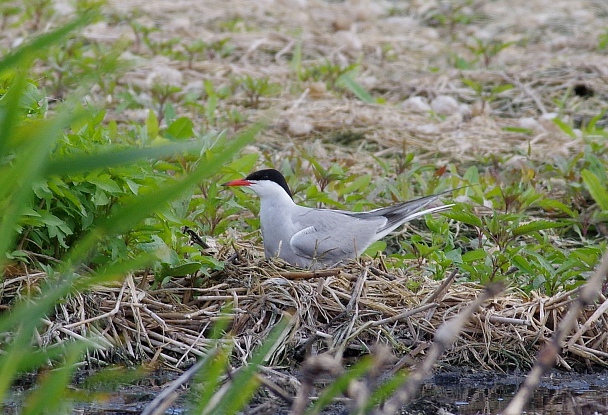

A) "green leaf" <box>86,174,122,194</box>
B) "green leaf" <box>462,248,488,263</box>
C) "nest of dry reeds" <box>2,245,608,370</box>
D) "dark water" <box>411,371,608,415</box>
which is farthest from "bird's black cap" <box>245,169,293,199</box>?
"dark water" <box>411,371,608,415</box>

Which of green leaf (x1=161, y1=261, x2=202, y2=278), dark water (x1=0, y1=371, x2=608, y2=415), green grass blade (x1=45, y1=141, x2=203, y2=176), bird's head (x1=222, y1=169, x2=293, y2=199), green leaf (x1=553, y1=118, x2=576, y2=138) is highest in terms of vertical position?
green grass blade (x1=45, y1=141, x2=203, y2=176)

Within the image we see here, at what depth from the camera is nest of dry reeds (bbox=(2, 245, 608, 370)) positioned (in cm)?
390

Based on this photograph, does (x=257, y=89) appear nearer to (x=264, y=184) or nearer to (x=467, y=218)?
(x=264, y=184)

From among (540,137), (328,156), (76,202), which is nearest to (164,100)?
(328,156)

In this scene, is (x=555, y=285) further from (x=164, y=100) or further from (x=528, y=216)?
(x=164, y=100)

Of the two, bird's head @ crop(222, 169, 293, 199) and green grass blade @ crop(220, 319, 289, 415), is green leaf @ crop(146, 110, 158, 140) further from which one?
green grass blade @ crop(220, 319, 289, 415)

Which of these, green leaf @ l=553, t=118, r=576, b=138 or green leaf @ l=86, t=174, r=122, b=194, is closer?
green leaf @ l=86, t=174, r=122, b=194

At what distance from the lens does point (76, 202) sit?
12.2ft

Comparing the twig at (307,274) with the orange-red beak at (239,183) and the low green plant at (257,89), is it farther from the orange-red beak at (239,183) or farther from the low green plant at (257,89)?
the low green plant at (257,89)

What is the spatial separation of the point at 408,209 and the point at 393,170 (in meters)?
1.26

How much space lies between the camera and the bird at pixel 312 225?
4801mm

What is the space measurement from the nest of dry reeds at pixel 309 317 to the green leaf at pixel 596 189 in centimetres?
134

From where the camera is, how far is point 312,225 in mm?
4941

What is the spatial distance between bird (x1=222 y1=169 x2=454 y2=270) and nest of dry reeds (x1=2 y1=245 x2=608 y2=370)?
0.36 meters
